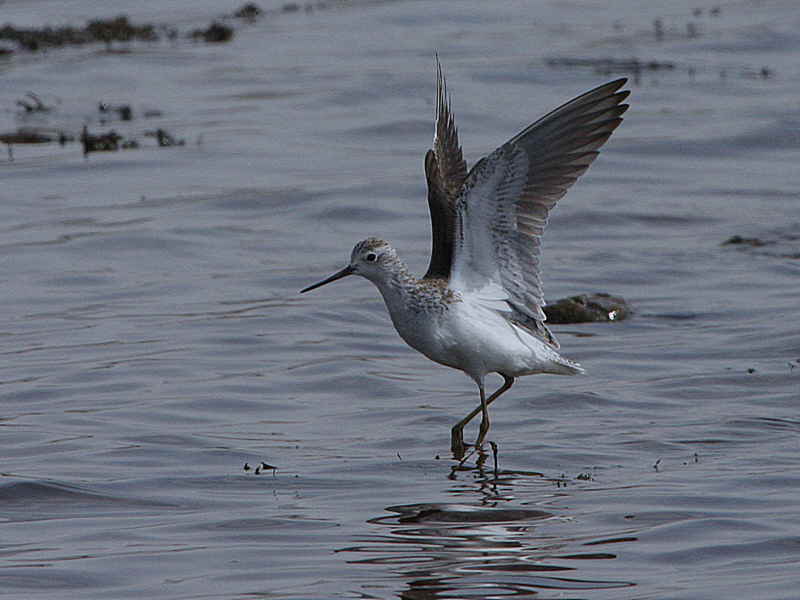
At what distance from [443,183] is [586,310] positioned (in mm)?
3251

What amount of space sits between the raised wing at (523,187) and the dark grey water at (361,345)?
109 cm

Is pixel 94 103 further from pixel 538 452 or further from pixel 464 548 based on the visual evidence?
pixel 464 548

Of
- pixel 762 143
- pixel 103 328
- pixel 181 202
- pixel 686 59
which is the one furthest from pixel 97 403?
pixel 686 59

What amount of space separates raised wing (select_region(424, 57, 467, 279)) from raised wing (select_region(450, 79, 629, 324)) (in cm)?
12

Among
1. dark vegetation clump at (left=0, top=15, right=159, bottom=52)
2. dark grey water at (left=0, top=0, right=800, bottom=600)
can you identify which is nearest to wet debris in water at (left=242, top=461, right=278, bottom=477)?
dark grey water at (left=0, top=0, right=800, bottom=600)

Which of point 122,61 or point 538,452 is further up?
point 122,61

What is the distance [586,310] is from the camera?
12.7m

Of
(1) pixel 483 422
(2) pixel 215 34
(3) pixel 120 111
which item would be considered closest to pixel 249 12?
(2) pixel 215 34

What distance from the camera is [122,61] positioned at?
75.4 feet

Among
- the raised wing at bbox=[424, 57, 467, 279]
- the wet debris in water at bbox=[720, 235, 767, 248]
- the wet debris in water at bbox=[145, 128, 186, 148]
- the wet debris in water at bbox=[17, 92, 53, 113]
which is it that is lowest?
the wet debris in water at bbox=[720, 235, 767, 248]

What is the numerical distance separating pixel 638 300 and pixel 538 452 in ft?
14.2

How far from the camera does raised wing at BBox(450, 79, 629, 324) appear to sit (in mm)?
8789

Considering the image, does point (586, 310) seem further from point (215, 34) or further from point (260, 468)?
point (215, 34)

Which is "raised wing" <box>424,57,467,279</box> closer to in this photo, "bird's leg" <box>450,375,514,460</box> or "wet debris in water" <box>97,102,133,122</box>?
"bird's leg" <box>450,375,514,460</box>
